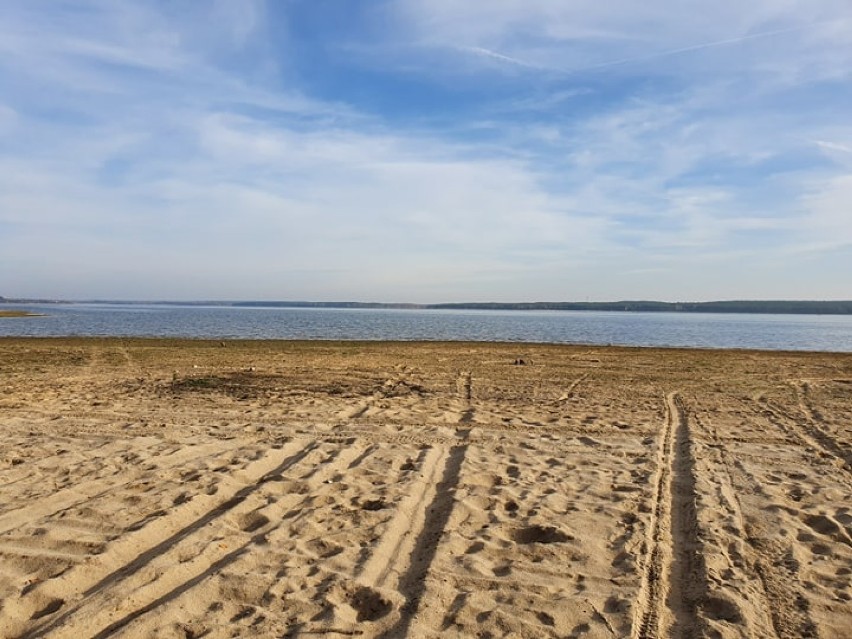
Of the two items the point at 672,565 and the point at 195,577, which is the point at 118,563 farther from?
the point at 672,565

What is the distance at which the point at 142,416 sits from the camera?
11.1 m

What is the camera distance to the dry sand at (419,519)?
14.0ft

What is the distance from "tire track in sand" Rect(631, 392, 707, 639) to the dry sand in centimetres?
2

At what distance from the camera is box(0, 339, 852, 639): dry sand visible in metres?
4.25

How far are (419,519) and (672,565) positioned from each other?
226cm

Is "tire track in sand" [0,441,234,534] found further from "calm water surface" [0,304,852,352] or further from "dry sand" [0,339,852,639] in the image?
"calm water surface" [0,304,852,352]

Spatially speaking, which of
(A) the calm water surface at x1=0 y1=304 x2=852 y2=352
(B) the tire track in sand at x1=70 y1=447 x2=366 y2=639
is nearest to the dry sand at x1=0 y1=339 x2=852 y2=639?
(B) the tire track in sand at x1=70 y1=447 x2=366 y2=639

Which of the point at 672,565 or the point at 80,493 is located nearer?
the point at 672,565

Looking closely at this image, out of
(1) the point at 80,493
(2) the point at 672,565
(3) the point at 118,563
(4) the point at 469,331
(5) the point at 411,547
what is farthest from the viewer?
(4) the point at 469,331

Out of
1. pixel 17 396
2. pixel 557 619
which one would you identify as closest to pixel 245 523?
pixel 557 619

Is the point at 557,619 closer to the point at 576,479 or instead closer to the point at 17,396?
the point at 576,479

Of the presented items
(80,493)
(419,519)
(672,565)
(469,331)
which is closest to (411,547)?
(419,519)

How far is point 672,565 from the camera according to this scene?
16.8 feet

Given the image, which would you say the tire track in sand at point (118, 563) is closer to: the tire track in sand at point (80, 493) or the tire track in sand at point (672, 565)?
the tire track in sand at point (80, 493)
